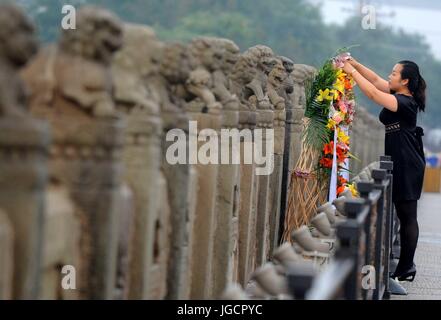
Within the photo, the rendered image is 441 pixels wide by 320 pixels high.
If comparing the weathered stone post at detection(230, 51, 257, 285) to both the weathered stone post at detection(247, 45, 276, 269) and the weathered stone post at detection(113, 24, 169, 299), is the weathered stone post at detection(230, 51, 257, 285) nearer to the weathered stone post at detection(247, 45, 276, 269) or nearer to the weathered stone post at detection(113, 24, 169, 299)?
the weathered stone post at detection(247, 45, 276, 269)

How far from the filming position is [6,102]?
6055 mm

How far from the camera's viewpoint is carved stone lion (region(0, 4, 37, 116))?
19.9 ft

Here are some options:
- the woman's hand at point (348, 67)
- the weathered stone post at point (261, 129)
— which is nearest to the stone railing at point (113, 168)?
the weathered stone post at point (261, 129)

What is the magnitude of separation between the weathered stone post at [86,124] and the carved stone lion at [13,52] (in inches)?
24.5

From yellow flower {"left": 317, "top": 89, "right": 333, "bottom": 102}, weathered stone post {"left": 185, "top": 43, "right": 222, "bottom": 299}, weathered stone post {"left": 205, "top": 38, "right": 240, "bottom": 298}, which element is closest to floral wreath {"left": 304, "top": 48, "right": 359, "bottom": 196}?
yellow flower {"left": 317, "top": 89, "right": 333, "bottom": 102}

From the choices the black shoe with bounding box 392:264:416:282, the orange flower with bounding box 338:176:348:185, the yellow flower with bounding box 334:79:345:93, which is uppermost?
the yellow flower with bounding box 334:79:345:93

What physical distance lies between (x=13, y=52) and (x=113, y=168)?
0.93 metres

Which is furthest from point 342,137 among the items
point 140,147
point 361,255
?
point 140,147

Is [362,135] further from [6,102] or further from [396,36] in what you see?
[396,36]

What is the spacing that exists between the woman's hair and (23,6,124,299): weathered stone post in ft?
20.4

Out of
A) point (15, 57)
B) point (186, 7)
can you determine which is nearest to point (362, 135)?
point (15, 57)

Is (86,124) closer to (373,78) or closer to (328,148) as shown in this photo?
(373,78)

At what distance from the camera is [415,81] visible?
12.9 m

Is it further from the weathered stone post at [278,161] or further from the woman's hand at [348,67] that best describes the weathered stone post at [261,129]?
the woman's hand at [348,67]
